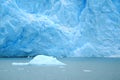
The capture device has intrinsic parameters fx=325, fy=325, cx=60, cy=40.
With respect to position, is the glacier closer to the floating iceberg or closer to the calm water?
the floating iceberg

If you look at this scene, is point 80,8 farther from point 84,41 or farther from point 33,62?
point 33,62

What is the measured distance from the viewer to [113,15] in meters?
25.3

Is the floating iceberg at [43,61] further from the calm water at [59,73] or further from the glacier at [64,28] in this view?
the glacier at [64,28]

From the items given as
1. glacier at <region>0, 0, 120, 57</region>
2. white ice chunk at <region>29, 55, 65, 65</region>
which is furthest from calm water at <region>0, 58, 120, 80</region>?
glacier at <region>0, 0, 120, 57</region>

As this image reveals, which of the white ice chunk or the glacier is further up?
the glacier

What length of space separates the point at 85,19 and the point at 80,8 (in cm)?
146

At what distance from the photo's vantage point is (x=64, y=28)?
83.1 feet

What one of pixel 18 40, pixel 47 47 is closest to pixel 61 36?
pixel 47 47

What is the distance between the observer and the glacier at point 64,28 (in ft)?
78.0

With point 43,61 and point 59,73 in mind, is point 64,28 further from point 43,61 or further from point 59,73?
point 59,73

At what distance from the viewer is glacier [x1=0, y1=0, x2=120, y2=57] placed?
78.0 feet

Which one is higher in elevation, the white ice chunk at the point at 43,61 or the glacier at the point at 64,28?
the glacier at the point at 64,28

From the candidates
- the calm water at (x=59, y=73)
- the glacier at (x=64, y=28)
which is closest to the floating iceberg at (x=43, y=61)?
the calm water at (x=59, y=73)

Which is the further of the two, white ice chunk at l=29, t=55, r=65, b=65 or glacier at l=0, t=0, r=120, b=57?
glacier at l=0, t=0, r=120, b=57
